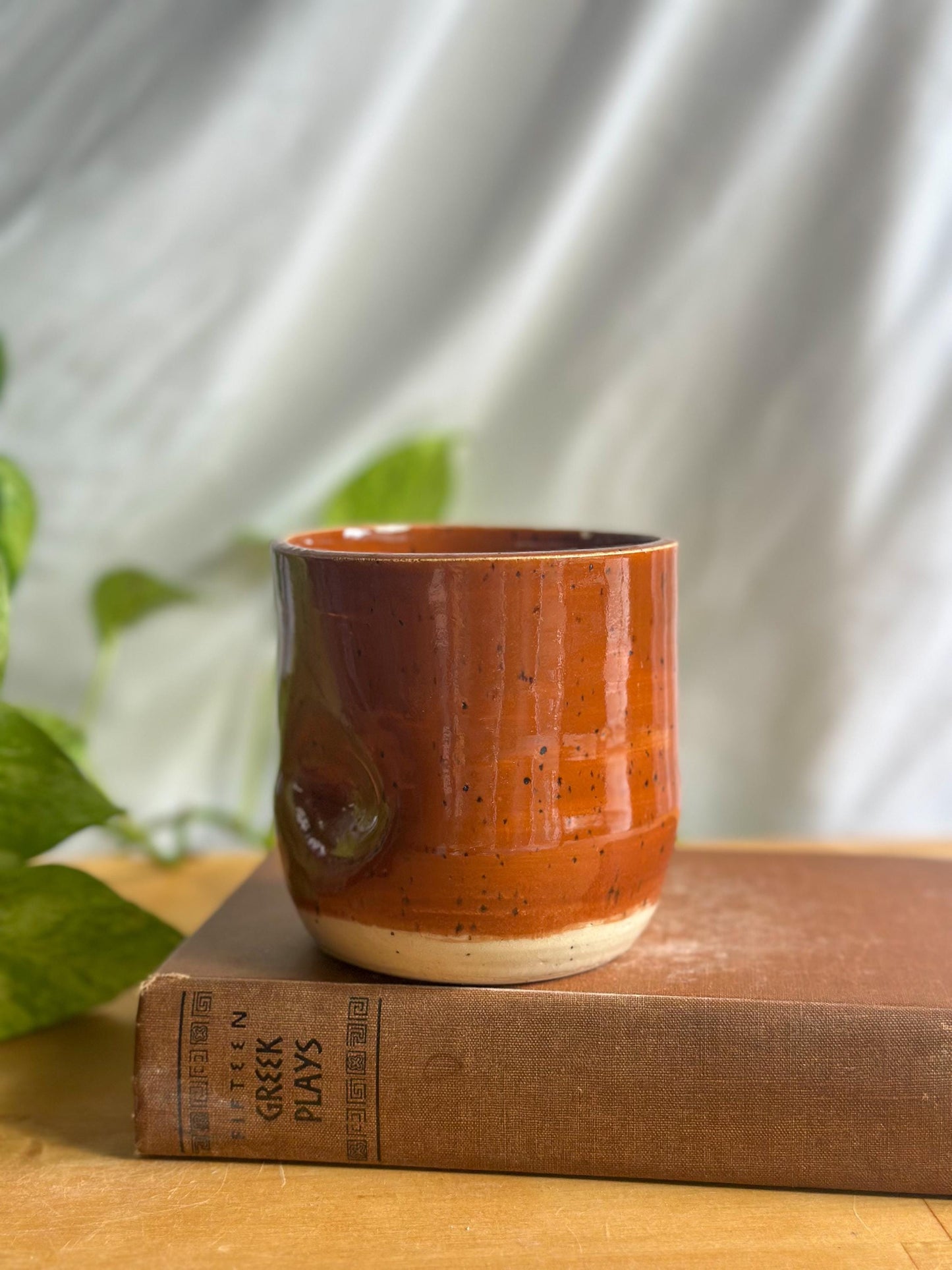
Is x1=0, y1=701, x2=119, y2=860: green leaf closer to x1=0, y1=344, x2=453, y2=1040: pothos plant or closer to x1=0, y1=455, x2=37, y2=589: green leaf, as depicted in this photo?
x1=0, y1=344, x2=453, y2=1040: pothos plant

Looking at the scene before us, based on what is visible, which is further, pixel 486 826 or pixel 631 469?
pixel 631 469

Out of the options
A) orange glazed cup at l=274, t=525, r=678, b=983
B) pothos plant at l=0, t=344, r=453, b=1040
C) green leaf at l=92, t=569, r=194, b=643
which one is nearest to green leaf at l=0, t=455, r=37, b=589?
pothos plant at l=0, t=344, r=453, b=1040

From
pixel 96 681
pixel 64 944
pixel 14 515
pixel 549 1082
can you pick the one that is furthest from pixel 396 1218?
pixel 96 681

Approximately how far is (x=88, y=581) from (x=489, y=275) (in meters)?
0.37

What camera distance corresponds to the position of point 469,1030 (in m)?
0.46

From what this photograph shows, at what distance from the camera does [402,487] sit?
847 millimetres

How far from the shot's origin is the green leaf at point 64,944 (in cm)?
56

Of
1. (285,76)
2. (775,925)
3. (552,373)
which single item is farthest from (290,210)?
(775,925)

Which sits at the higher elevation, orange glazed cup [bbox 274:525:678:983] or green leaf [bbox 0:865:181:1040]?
orange glazed cup [bbox 274:525:678:983]

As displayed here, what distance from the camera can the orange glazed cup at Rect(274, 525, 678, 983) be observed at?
0.46 meters

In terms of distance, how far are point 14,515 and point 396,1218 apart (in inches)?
17.0

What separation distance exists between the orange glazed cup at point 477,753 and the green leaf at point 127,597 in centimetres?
37

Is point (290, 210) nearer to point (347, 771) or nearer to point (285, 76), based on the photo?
point (285, 76)

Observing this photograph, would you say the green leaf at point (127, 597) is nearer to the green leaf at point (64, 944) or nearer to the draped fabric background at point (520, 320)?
the draped fabric background at point (520, 320)
